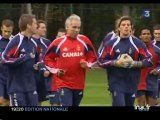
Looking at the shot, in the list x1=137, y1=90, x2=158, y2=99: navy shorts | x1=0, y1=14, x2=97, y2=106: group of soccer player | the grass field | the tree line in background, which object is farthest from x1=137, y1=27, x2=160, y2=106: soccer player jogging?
→ the tree line in background

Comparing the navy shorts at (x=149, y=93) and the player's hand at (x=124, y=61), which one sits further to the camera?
the navy shorts at (x=149, y=93)

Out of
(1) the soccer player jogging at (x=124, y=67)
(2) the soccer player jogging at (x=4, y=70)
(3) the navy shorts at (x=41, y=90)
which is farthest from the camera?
(3) the navy shorts at (x=41, y=90)

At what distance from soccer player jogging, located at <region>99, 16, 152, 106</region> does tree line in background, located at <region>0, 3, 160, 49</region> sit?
1461cm

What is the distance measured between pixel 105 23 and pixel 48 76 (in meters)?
13.8

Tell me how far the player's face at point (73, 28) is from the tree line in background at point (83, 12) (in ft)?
48.8

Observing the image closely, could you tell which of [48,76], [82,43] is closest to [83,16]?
[48,76]

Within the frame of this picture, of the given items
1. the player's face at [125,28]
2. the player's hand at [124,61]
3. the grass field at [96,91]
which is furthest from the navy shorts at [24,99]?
the grass field at [96,91]

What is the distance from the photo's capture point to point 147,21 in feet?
77.8

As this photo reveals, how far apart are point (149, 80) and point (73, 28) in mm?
2891

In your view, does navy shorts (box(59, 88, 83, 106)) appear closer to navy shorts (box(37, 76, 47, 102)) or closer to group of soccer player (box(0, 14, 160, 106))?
group of soccer player (box(0, 14, 160, 106))

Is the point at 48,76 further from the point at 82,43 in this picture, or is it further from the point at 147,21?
the point at 147,21

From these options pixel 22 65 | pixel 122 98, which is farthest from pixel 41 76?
pixel 122 98

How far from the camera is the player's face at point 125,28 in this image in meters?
8.72

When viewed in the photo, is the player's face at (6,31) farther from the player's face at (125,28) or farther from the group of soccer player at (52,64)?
the player's face at (125,28)
